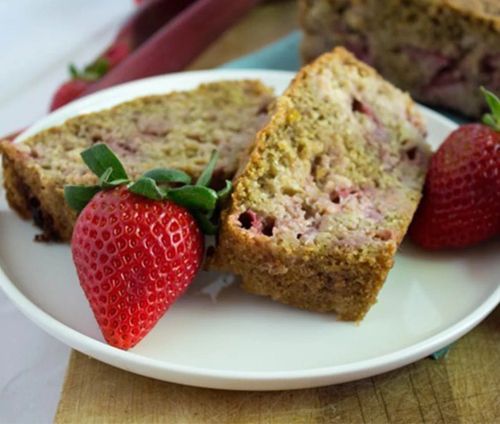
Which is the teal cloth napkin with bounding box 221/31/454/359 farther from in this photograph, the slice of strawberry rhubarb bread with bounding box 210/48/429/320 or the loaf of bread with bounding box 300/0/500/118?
the slice of strawberry rhubarb bread with bounding box 210/48/429/320

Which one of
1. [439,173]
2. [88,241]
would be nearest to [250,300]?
[88,241]

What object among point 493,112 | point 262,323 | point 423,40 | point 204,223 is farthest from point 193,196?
point 423,40

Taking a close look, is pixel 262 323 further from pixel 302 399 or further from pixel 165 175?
pixel 165 175

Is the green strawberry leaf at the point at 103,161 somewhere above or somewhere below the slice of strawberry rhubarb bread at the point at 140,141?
above

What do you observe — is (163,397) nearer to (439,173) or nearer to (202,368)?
(202,368)

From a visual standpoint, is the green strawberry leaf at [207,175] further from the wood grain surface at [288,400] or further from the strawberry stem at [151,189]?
the wood grain surface at [288,400]

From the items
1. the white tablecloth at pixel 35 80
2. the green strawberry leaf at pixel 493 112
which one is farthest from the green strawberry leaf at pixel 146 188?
the green strawberry leaf at pixel 493 112

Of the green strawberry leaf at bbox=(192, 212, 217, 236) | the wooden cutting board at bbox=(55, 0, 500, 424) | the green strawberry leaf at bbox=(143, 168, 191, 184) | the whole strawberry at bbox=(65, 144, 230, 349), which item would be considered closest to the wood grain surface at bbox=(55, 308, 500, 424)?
the wooden cutting board at bbox=(55, 0, 500, 424)
